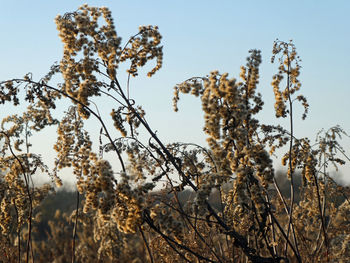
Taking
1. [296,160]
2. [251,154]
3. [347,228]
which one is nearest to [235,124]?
[251,154]

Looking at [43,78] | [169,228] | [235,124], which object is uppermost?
[43,78]

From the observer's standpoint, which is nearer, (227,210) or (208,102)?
(208,102)

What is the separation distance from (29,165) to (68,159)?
1.36 meters

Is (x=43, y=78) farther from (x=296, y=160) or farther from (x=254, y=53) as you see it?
(x=296, y=160)

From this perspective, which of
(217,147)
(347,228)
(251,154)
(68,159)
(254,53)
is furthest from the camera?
(347,228)

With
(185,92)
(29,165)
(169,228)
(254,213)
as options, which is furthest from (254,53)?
(29,165)

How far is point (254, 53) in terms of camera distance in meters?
4.61

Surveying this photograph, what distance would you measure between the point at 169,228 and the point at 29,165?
13.1 feet

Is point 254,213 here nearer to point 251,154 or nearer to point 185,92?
point 251,154

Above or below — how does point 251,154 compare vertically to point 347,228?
above

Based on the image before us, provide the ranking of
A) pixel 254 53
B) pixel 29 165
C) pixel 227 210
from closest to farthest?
pixel 254 53 → pixel 227 210 → pixel 29 165

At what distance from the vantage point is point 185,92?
5.12m

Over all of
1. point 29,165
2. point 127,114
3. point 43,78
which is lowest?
point 127,114

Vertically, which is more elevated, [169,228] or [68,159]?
[68,159]
